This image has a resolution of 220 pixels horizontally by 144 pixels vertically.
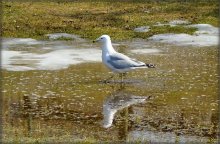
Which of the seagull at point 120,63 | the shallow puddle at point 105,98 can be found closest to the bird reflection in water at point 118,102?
the shallow puddle at point 105,98

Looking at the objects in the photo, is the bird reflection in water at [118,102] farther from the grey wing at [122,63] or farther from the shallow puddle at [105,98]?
the grey wing at [122,63]

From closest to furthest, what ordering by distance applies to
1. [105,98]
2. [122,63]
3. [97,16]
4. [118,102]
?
[118,102] → [105,98] → [122,63] → [97,16]

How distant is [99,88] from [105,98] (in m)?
0.95

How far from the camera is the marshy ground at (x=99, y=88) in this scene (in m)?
10.4

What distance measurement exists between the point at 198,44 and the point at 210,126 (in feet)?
36.8

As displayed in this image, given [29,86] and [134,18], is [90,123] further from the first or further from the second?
[134,18]

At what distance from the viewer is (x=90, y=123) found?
36.1ft

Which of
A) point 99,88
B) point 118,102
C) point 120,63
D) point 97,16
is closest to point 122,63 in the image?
point 120,63

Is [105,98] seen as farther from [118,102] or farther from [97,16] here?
[97,16]

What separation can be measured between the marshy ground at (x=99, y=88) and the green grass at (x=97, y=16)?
0.29 ft

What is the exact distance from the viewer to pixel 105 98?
13.1 metres

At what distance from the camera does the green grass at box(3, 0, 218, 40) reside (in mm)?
24516

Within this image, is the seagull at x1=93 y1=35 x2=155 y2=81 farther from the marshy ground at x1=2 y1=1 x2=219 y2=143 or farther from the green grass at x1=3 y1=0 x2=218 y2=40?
the green grass at x1=3 y1=0 x2=218 y2=40

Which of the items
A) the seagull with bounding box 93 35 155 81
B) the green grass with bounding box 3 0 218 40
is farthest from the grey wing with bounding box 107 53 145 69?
the green grass with bounding box 3 0 218 40
